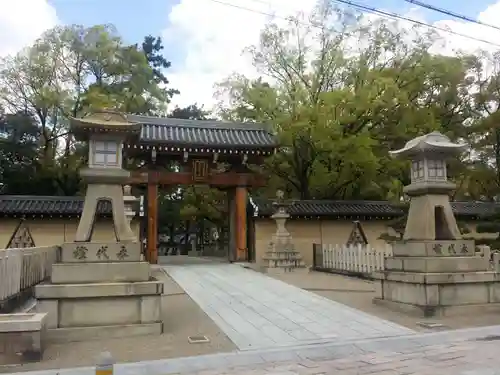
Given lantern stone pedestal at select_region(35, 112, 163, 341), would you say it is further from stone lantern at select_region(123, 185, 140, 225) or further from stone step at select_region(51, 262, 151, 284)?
stone lantern at select_region(123, 185, 140, 225)

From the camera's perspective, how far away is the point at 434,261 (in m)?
9.92

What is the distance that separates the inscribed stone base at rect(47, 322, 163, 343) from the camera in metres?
7.78

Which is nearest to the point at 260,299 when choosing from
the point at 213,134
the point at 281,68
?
the point at 213,134

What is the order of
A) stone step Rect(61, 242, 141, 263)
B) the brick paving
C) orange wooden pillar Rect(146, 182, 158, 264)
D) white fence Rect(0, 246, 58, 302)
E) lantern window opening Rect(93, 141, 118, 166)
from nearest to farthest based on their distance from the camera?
the brick paving < stone step Rect(61, 242, 141, 263) < lantern window opening Rect(93, 141, 118, 166) < white fence Rect(0, 246, 58, 302) < orange wooden pillar Rect(146, 182, 158, 264)

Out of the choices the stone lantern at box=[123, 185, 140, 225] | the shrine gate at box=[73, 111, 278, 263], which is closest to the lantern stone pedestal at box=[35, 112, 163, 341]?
the stone lantern at box=[123, 185, 140, 225]

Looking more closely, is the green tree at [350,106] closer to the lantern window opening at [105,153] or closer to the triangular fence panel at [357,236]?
the triangular fence panel at [357,236]

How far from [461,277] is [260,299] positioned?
4.98m

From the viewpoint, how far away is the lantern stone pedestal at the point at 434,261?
9773mm

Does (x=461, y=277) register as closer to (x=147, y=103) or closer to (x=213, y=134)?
(x=213, y=134)

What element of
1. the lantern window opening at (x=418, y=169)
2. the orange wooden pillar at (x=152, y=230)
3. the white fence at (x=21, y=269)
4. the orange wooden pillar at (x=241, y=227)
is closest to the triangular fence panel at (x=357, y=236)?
the orange wooden pillar at (x=241, y=227)

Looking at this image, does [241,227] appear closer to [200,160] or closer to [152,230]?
[200,160]

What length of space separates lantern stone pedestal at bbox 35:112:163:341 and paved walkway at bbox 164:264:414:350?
1755mm

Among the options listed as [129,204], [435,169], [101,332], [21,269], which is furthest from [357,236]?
[101,332]

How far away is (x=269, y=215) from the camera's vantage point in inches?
888
